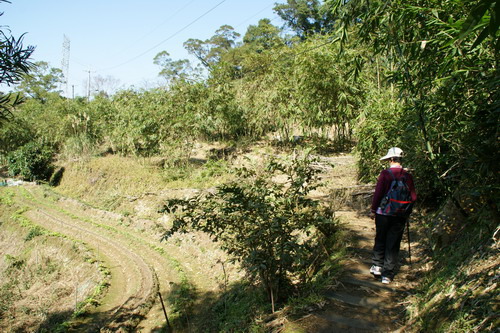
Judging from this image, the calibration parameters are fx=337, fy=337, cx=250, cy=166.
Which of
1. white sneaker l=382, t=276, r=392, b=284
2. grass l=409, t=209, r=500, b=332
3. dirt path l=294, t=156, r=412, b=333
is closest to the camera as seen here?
grass l=409, t=209, r=500, b=332

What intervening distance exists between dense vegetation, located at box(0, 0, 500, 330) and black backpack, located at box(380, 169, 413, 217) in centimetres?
41

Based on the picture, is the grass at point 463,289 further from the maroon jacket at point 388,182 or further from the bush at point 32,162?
the bush at point 32,162

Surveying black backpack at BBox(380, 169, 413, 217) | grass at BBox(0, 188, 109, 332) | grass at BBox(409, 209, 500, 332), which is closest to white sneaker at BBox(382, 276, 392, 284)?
grass at BBox(409, 209, 500, 332)

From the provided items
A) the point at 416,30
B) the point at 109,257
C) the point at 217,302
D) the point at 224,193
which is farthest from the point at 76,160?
the point at 416,30

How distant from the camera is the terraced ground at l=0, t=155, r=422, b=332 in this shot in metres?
3.38

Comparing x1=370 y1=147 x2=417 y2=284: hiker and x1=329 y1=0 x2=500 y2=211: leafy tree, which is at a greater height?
x1=329 y1=0 x2=500 y2=211: leafy tree

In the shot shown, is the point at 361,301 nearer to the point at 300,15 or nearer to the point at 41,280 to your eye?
the point at 41,280

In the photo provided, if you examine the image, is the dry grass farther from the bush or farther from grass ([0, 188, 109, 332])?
the bush

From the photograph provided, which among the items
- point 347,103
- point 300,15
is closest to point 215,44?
point 300,15

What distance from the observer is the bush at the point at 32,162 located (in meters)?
19.4

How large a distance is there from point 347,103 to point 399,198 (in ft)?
27.3

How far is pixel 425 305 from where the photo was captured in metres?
2.96

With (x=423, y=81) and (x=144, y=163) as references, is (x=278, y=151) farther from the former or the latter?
(x=423, y=81)

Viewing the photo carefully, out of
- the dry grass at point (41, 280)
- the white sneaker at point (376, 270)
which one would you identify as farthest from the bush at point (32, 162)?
the white sneaker at point (376, 270)
